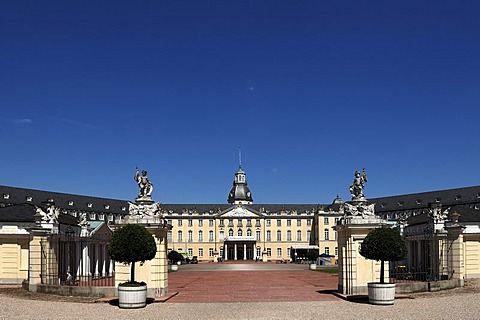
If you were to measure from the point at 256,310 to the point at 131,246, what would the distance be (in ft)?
16.5

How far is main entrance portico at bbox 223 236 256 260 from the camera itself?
109 meters

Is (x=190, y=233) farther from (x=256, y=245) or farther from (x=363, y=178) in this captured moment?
(x=363, y=178)

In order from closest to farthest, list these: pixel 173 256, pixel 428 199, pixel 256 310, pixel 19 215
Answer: pixel 256 310
pixel 19 215
pixel 173 256
pixel 428 199

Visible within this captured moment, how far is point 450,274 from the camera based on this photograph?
2966 centimetres

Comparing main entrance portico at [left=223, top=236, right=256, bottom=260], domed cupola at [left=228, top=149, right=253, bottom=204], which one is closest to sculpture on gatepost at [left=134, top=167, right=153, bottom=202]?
main entrance portico at [left=223, top=236, right=256, bottom=260]

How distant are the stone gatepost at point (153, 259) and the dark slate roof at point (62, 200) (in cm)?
6044

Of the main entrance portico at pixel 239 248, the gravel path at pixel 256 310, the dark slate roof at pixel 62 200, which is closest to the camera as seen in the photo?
the gravel path at pixel 256 310

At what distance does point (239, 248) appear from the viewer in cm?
11019

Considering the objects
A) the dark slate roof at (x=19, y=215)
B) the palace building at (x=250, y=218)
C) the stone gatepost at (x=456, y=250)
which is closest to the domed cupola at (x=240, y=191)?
the palace building at (x=250, y=218)

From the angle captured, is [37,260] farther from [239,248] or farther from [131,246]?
[239,248]

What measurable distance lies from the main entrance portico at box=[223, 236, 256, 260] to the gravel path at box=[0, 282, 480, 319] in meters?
86.7

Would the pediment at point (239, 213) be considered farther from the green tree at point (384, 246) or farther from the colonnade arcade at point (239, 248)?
the green tree at point (384, 246)

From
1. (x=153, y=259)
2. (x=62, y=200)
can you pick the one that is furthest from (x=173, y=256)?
(x=153, y=259)

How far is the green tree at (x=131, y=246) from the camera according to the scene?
20.8 metres
